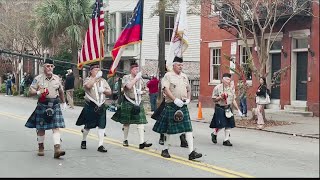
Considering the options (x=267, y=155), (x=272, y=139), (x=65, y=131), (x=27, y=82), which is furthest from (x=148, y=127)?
(x=27, y=82)

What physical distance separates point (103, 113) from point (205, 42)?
16.7 meters

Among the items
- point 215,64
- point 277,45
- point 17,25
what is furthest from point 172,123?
point 17,25

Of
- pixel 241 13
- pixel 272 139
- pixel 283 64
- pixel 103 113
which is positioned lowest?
pixel 272 139

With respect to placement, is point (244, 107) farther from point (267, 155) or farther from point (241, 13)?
point (267, 155)

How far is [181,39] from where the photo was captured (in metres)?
11.2

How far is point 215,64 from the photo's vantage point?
85.0 ft

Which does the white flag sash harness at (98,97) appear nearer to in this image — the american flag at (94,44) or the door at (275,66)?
the american flag at (94,44)

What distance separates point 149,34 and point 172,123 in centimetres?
2571

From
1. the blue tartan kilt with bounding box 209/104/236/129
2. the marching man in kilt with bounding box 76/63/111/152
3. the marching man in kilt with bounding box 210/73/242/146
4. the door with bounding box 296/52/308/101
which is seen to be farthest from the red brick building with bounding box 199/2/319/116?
the marching man in kilt with bounding box 76/63/111/152

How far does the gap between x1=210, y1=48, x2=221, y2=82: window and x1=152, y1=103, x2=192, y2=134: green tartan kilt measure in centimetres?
1653

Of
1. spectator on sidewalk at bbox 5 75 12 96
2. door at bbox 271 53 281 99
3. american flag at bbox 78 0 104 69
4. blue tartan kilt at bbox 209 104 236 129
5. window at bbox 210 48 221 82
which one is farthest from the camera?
spectator on sidewalk at bbox 5 75 12 96

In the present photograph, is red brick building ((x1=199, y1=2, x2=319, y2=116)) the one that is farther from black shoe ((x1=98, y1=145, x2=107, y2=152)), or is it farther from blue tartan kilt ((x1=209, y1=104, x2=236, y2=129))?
black shoe ((x1=98, y1=145, x2=107, y2=152))

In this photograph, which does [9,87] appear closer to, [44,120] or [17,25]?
[17,25]

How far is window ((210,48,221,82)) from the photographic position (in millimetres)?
25822
